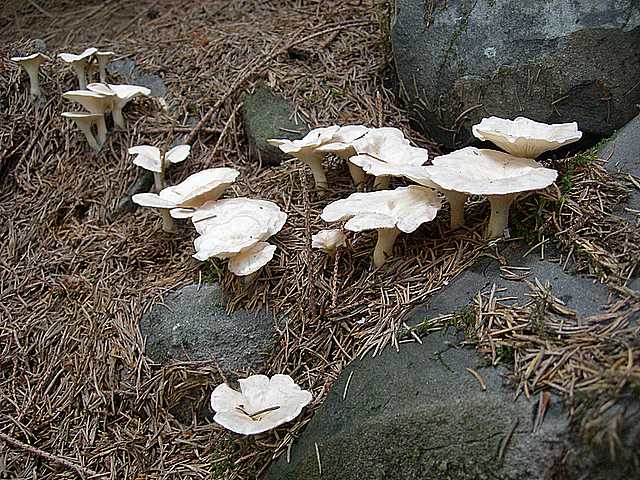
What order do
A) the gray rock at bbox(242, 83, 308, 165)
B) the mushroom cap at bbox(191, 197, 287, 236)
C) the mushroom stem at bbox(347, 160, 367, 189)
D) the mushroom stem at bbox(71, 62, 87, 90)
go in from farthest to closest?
the mushroom stem at bbox(71, 62, 87, 90)
the gray rock at bbox(242, 83, 308, 165)
the mushroom stem at bbox(347, 160, 367, 189)
the mushroom cap at bbox(191, 197, 287, 236)

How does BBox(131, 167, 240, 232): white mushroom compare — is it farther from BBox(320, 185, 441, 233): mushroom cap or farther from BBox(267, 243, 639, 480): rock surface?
BBox(267, 243, 639, 480): rock surface

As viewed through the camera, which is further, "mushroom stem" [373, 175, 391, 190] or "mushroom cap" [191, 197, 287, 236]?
"mushroom stem" [373, 175, 391, 190]

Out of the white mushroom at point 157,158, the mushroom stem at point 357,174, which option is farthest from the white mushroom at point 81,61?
the mushroom stem at point 357,174

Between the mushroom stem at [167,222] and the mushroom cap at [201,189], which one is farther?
the mushroom stem at [167,222]

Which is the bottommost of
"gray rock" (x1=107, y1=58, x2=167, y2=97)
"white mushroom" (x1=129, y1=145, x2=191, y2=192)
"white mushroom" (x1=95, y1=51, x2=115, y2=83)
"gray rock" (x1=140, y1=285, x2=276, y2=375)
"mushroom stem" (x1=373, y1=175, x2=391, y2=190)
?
"gray rock" (x1=140, y1=285, x2=276, y2=375)

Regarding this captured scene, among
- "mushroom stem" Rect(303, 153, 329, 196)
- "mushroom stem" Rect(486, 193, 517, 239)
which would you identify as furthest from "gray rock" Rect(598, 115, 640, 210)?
"mushroom stem" Rect(303, 153, 329, 196)

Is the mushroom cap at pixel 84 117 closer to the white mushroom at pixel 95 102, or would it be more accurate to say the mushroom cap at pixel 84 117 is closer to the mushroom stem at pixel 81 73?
the white mushroom at pixel 95 102

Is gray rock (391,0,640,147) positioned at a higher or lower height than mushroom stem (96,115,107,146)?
higher

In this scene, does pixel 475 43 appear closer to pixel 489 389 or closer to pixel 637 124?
pixel 637 124
